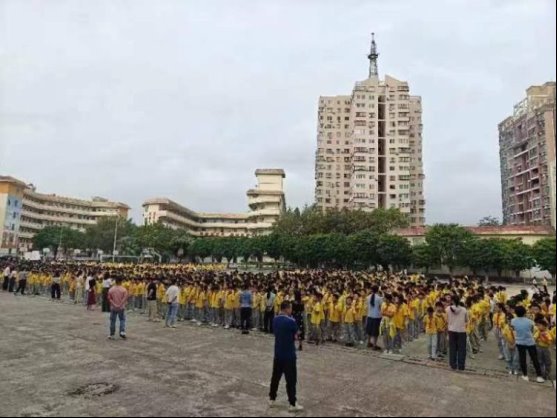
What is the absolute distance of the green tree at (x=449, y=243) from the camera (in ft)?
119

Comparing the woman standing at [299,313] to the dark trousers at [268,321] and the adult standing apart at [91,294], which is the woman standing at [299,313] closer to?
the dark trousers at [268,321]

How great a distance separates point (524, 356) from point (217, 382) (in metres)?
5.45

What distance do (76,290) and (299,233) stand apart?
34961 millimetres

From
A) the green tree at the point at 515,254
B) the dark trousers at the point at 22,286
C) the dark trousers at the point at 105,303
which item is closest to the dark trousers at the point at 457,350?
the dark trousers at the point at 105,303

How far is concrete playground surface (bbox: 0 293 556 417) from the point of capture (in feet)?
19.7

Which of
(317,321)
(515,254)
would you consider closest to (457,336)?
(317,321)

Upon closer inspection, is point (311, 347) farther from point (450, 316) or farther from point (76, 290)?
point (76, 290)

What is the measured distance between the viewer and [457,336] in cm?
823

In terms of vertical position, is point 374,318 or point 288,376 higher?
point 374,318

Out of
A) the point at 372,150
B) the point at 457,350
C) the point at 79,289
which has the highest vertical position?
the point at 372,150

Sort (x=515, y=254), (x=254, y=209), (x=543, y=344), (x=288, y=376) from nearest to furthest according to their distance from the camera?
(x=288, y=376) < (x=543, y=344) < (x=515, y=254) < (x=254, y=209)

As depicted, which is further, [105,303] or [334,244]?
[334,244]

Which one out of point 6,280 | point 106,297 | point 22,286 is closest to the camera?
point 106,297

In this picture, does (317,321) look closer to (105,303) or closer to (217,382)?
(217,382)
